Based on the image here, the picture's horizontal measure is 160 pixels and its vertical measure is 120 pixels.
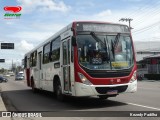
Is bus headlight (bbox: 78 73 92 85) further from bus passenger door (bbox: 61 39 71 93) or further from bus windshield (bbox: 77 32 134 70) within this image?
bus passenger door (bbox: 61 39 71 93)

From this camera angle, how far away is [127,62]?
1323cm

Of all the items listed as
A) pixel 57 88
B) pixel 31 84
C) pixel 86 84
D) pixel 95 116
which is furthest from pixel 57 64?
pixel 31 84

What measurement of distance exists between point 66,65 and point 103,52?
186 centimetres

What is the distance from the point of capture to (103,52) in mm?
12883

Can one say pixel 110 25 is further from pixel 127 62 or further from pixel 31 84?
pixel 31 84

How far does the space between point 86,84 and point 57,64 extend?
3.37 meters

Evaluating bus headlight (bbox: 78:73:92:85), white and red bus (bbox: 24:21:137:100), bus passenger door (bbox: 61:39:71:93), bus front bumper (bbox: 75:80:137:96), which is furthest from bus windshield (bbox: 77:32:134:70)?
bus passenger door (bbox: 61:39:71:93)

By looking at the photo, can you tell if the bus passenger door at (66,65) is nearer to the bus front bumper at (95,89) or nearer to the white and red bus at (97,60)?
the white and red bus at (97,60)

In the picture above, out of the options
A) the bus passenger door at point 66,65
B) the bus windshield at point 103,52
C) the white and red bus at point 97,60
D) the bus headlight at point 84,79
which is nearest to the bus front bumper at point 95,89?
the white and red bus at point 97,60

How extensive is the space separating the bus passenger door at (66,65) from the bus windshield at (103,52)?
106cm

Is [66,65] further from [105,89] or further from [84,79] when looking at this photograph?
[105,89]

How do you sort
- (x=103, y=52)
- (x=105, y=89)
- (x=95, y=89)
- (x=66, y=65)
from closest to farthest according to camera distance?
(x=95, y=89) → (x=105, y=89) → (x=103, y=52) → (x=66, y=65)

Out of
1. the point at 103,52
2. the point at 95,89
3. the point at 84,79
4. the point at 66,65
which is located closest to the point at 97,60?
the point at 103,52

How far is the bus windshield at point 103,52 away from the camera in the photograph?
12698mm
